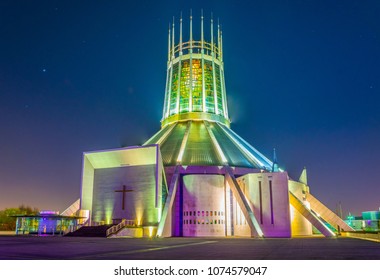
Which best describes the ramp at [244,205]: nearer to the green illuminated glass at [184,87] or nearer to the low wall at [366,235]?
the low wall at [366,235]

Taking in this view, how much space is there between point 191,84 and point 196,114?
14.1ft

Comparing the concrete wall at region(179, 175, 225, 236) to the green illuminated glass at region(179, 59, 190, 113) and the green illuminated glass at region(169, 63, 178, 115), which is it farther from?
the green illuminated glass at region(169, 63, 178, 115)

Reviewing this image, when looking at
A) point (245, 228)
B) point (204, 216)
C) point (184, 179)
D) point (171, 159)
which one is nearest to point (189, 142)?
point (171, 159)

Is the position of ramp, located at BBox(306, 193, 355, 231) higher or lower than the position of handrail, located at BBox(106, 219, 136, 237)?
higher

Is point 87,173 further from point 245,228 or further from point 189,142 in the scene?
point 245,228

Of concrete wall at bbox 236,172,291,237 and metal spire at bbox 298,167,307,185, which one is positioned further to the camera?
metal spire at bbox 298,167,307,185

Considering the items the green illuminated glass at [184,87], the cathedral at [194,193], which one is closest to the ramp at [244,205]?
the cathedral at [194,193]

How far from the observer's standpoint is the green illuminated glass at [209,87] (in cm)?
4628

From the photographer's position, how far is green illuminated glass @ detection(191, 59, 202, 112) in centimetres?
4581

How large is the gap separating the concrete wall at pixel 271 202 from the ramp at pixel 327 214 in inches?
390

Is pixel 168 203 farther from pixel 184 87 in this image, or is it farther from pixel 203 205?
pixel 184 87

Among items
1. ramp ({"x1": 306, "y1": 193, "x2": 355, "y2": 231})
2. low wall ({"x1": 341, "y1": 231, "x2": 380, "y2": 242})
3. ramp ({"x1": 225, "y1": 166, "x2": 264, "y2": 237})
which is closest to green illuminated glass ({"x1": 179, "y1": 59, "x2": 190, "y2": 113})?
ramp ({"x1": 225, "y1": 166, "x2": 264, "y2": 237})

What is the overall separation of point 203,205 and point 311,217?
9.83 m

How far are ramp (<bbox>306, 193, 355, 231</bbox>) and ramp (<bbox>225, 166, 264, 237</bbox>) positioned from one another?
11810mm
